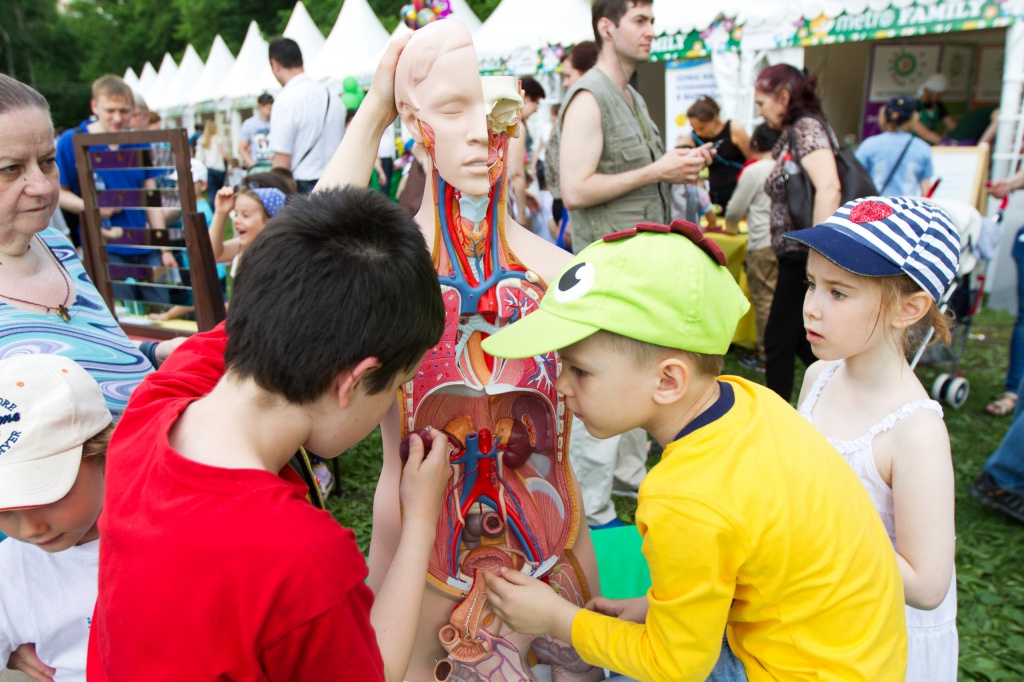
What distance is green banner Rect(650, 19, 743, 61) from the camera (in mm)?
6660

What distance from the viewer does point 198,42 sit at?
25.8 meters

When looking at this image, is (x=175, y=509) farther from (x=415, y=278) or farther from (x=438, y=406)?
(x=438, y=406)

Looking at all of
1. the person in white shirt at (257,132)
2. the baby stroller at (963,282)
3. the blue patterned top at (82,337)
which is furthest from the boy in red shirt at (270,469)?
the person in white shirt at (257,132)

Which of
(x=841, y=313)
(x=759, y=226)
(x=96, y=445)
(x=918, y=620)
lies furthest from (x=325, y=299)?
(x=759, y=226)

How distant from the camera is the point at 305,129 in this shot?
421 centimetres

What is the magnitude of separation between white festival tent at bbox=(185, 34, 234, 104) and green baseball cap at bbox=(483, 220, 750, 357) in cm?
1726

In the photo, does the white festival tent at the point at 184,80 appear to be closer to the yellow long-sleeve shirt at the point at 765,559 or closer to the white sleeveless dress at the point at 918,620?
the white sleeveless dress at the point at 918,620

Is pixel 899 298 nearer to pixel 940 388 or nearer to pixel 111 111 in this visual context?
pixel 940 388

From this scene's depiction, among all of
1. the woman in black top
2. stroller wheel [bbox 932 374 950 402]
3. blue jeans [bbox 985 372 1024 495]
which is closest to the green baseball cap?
blue jeans [bbox 985 372 1024 495]

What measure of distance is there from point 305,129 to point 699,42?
14.8 feet

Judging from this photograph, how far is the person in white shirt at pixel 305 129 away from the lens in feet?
13.7

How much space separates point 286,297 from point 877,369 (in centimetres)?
127

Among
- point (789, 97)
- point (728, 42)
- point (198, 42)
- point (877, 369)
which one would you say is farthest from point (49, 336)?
point (198, 42)

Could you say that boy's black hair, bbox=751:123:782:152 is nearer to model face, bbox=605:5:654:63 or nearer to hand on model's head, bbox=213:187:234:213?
model face, bbox=605:5:654:63
